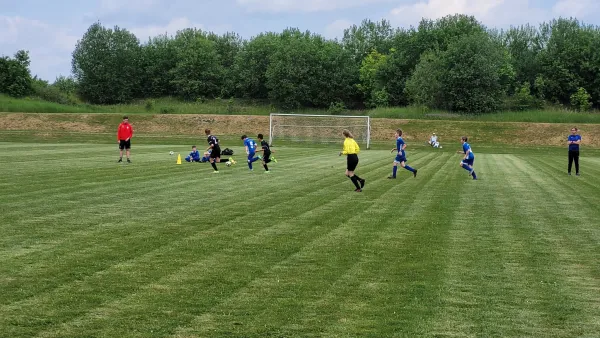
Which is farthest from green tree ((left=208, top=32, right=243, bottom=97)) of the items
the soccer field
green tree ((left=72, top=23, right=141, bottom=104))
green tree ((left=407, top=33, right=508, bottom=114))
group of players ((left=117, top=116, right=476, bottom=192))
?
the soccer field

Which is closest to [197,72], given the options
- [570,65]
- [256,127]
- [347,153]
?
[256,127]

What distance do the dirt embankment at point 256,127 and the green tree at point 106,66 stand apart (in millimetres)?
26316

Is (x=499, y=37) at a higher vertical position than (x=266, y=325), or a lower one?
higher

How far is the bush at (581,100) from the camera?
83438 millimetres

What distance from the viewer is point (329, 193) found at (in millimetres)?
18500

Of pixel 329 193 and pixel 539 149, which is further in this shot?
pixel 539 149

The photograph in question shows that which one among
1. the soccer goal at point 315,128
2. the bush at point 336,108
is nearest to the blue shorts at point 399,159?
the soccer goal at point 315,128

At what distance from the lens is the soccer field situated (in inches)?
271

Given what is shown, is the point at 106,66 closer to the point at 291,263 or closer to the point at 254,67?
the point at 254,67

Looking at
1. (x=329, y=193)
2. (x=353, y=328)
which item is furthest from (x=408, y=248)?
(x=329, y=193)

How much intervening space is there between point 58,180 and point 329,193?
730 centimetres

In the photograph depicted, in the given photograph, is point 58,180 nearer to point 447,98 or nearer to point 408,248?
point 408,248

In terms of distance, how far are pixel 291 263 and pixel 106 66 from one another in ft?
300

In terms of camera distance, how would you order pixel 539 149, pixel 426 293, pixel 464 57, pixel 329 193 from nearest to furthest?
pixel 426 293
pixel 329 193
pixel 539 149
pixel 464 57
